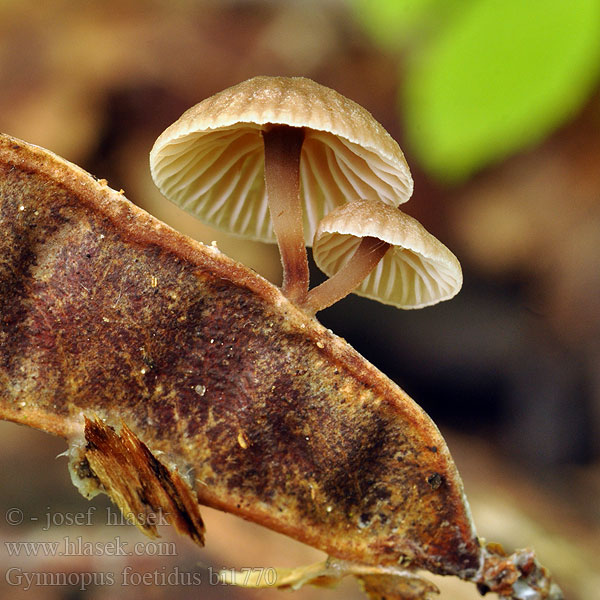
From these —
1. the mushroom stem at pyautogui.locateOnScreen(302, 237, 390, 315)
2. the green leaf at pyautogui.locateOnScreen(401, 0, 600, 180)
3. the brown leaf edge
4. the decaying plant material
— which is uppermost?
the green leaf at pyautogui.locateOnScreen(401, 0, 600, 180)

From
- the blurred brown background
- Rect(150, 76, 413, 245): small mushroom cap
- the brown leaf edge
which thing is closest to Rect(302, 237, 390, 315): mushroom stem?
Rect(150, 76, 413, 245): small mushroom cap

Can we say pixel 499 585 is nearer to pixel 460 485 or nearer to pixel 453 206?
pixel 460 485

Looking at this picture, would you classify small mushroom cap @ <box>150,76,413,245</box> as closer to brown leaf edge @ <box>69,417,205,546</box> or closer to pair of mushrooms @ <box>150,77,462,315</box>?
pair of mushrooms @ <box>150,77,462,315</box>

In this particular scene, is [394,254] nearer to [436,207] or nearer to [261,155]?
[261,155]

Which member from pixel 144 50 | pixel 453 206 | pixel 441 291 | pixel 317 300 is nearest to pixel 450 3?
pixel 441 291

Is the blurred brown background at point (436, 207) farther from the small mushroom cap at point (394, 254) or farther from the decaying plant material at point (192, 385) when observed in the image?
the decaying plant material at point (192, 385)

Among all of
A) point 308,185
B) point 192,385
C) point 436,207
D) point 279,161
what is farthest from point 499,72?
point 436,207
